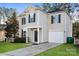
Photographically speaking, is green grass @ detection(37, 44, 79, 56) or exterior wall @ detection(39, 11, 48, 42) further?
exterior wall @ detection(39, 11, 48, 42)

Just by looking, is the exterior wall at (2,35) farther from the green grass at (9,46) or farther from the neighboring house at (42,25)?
the neighboring house at (42,25)

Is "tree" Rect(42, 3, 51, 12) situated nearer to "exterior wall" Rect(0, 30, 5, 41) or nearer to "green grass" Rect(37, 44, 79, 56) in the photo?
"green grass" Rect(37, 44, 79, 56)

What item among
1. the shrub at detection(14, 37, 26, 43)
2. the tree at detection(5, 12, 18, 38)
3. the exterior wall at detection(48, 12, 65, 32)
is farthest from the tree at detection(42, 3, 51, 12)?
the shrub at detection(14, 37, 26, 43)

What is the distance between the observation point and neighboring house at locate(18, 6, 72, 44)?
8805mm

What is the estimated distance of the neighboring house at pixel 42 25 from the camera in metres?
8.80

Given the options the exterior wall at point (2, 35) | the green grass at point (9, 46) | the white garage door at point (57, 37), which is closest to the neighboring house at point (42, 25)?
the white garage door at point (57, 37)

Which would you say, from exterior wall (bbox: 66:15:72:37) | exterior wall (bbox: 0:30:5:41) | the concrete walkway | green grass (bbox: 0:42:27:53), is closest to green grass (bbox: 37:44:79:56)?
the concrete walkway

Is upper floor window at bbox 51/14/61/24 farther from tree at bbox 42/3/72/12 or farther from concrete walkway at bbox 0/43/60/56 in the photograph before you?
concrete walkway at bbox 0/43/60/56

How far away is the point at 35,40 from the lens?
8.85 metres

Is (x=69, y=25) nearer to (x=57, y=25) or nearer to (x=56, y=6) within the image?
(x=57, y=25)

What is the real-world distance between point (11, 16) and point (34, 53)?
2.52 ft

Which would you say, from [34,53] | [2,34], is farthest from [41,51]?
[2,34]

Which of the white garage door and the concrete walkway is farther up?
the white garage door

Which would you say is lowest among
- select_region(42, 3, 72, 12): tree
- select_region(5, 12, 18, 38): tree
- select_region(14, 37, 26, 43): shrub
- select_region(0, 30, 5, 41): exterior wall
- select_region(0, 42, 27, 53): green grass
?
select_region(0, 42, 27, 53): green grass
